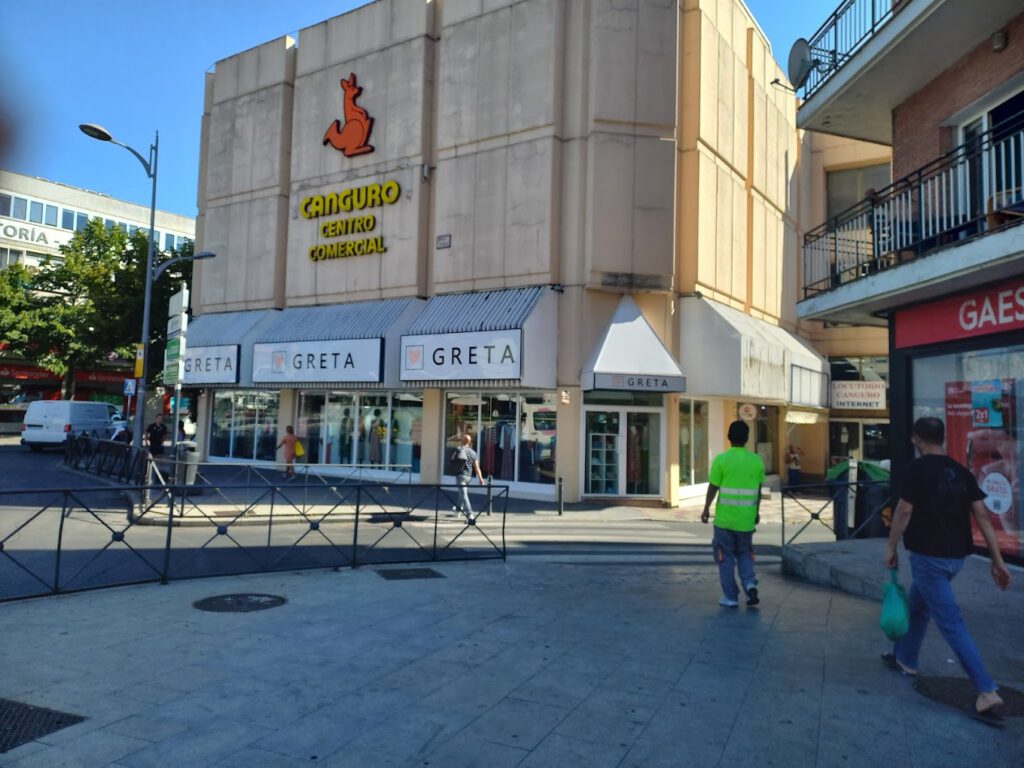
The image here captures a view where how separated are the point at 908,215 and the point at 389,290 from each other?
1437 centimetres

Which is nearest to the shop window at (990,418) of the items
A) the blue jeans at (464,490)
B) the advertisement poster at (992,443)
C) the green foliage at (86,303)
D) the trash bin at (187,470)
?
the advertisement poster at (992,443)

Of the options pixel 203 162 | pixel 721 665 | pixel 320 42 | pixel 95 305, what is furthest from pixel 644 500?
pixel 95 305

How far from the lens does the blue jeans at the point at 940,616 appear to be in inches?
173

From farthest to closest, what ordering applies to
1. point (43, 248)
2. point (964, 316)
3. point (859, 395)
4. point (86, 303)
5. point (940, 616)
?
point (43, 248) < point (86, 303) < point (859, 395) < point (964, 316) < point (940, 616)

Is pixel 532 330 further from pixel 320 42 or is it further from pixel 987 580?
pixel 320 42

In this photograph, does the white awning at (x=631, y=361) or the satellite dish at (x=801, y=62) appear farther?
the white awning at (x=631, y=361)

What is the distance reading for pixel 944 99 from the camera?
32.2ft

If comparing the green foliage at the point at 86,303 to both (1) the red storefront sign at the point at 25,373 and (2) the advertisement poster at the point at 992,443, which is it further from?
(2) the advertisement poster at the point at 992,443

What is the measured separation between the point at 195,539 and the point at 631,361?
34.6 ft

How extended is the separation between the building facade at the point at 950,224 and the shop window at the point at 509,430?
8.79 metres

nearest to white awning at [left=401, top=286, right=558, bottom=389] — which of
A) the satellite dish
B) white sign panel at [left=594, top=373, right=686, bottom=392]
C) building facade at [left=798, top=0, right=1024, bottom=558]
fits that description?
white sign panel at [left=594, top=373, right=686, bottom=392]

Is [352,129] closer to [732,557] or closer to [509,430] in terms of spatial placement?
[509,430]

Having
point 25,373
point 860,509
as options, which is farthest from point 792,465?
point 25,373

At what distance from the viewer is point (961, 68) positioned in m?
9.47
